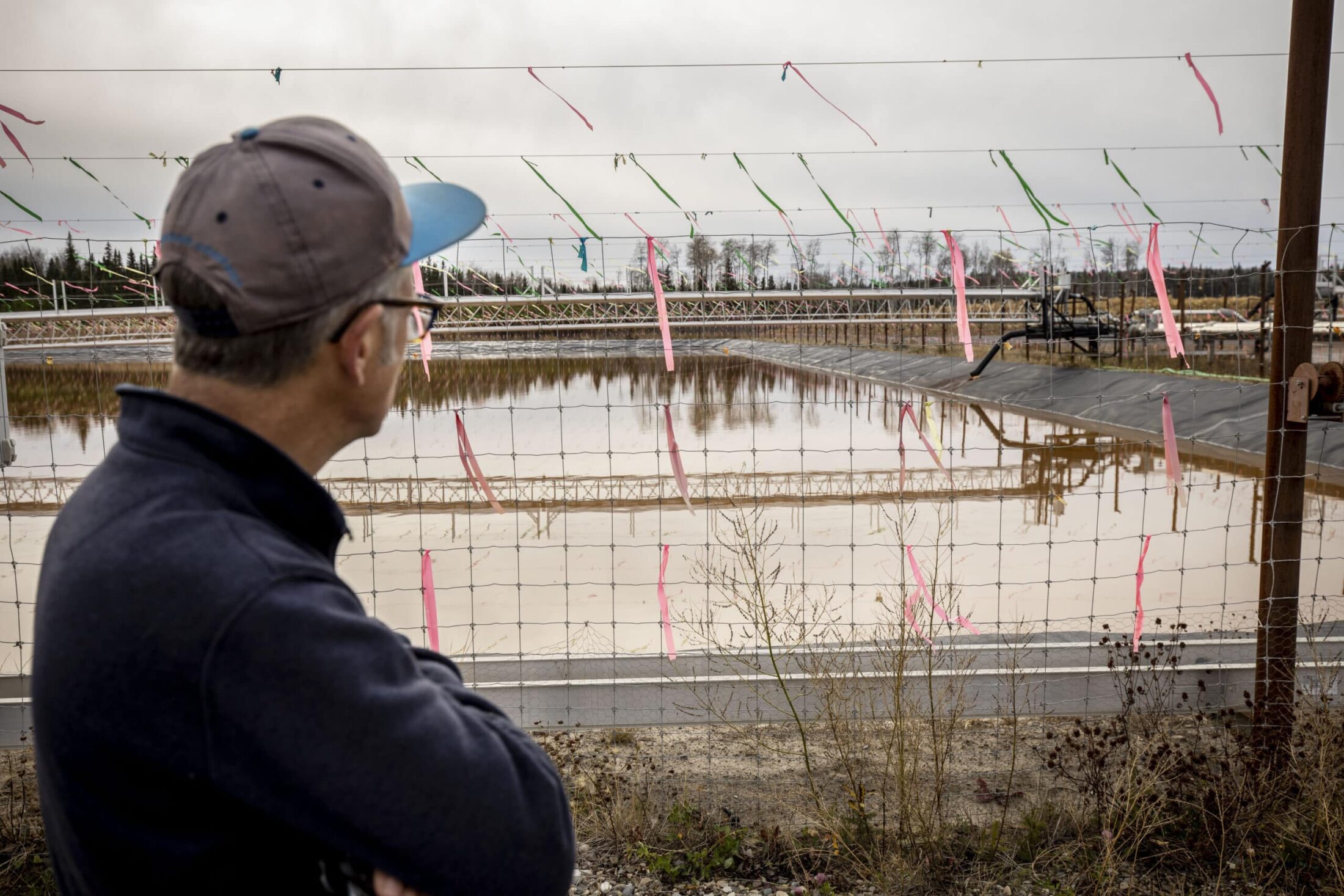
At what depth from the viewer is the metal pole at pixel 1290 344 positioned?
3.22 metres

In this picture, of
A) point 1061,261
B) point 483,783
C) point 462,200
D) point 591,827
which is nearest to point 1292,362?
point 591,827

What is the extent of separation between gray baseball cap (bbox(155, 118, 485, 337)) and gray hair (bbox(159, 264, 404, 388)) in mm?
11

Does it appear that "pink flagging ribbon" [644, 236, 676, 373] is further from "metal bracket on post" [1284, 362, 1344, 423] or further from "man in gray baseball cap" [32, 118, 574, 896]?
"man in gray baseball cap" [32, 118, 574, 896]

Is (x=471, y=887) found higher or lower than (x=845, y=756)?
higher

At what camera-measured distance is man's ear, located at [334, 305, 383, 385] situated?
3.16ft

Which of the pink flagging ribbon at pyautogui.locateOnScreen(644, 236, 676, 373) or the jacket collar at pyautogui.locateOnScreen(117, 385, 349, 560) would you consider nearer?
the jacket collar at pyautogui.locateOnScreen(117, 385, 349, 560)

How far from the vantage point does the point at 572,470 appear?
1261cm

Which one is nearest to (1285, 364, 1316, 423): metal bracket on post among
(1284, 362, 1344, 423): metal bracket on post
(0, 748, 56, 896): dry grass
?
(1284, 362, 1344, 423): metal bracket on post

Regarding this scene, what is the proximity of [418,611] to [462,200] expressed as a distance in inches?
224

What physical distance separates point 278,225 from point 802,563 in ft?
20.8

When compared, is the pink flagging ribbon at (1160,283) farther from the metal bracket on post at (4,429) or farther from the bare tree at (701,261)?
the metal bracket on post at (4,429)

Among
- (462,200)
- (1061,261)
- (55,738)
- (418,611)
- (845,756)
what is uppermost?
(1061,261)

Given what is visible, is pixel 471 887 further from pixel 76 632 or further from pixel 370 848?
pixel 76 632

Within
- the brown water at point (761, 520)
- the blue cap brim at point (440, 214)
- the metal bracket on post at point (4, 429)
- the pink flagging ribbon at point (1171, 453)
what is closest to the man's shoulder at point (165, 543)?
the blue cap brim at point (440, 214)
